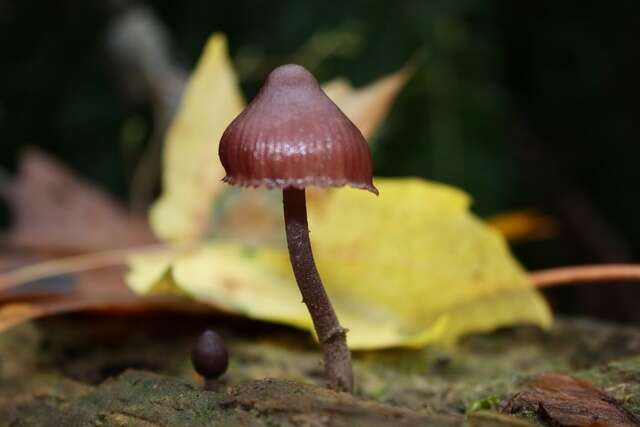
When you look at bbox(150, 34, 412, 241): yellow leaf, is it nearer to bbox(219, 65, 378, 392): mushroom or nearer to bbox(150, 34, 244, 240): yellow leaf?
bbox(150, 34, 244, 240): yellow leaf

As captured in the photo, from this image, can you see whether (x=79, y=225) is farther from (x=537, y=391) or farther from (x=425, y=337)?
(x=537, y=391)

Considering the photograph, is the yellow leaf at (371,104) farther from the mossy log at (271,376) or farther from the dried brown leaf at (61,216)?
the dried brown leaf at (61,216)

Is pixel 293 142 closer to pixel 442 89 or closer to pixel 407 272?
pixel 407 272

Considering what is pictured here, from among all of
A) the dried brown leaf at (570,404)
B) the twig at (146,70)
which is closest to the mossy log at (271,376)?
the dried brown leaf at (570,404)

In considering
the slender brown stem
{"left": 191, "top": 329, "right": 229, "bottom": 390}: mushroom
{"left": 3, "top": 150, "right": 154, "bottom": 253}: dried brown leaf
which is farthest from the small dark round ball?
{"left": 3, "top": 150, "right": 154, "bottom": 253}: dried brown leaf

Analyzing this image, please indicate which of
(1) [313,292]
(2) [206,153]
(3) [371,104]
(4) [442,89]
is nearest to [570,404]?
(1) [313,292]

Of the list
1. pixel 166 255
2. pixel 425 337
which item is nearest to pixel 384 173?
pixel 166 255
